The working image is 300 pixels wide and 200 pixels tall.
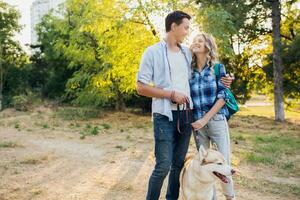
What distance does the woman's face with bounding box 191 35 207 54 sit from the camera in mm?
3879

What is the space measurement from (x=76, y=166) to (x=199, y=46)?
3999 mm

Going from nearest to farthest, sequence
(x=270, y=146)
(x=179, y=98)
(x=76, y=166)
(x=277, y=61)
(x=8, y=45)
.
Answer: (x=179, y=98), (x=76, y=166), (x=270, y=146), (x=277, y=61), (x=8, y=45)

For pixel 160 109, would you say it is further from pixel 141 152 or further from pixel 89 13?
pixel 89 13

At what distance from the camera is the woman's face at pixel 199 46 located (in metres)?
3.88

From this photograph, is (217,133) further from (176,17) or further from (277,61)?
(277,61)

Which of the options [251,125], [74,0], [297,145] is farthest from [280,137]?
[74,0]

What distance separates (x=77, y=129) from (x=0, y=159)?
4.93 metres

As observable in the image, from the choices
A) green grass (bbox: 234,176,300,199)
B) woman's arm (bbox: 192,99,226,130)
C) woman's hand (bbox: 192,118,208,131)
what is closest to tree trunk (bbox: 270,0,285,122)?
green grass (bbox: 234,176,300,199)

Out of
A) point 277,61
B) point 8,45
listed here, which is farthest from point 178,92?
point 8,45

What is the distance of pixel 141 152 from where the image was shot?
8383 millimetres

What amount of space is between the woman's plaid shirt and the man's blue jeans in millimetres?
232

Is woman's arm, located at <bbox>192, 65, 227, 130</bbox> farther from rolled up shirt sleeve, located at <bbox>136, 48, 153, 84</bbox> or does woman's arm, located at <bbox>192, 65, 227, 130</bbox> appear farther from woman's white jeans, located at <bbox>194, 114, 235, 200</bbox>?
rolled up shirt sleeve, located at <bbox>136, 48, 153, 84</bbox>

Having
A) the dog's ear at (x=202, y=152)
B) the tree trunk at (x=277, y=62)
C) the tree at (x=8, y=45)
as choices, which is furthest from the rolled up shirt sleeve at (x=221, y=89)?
the tree at (x=8, y=45)

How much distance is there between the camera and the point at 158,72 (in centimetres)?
371
